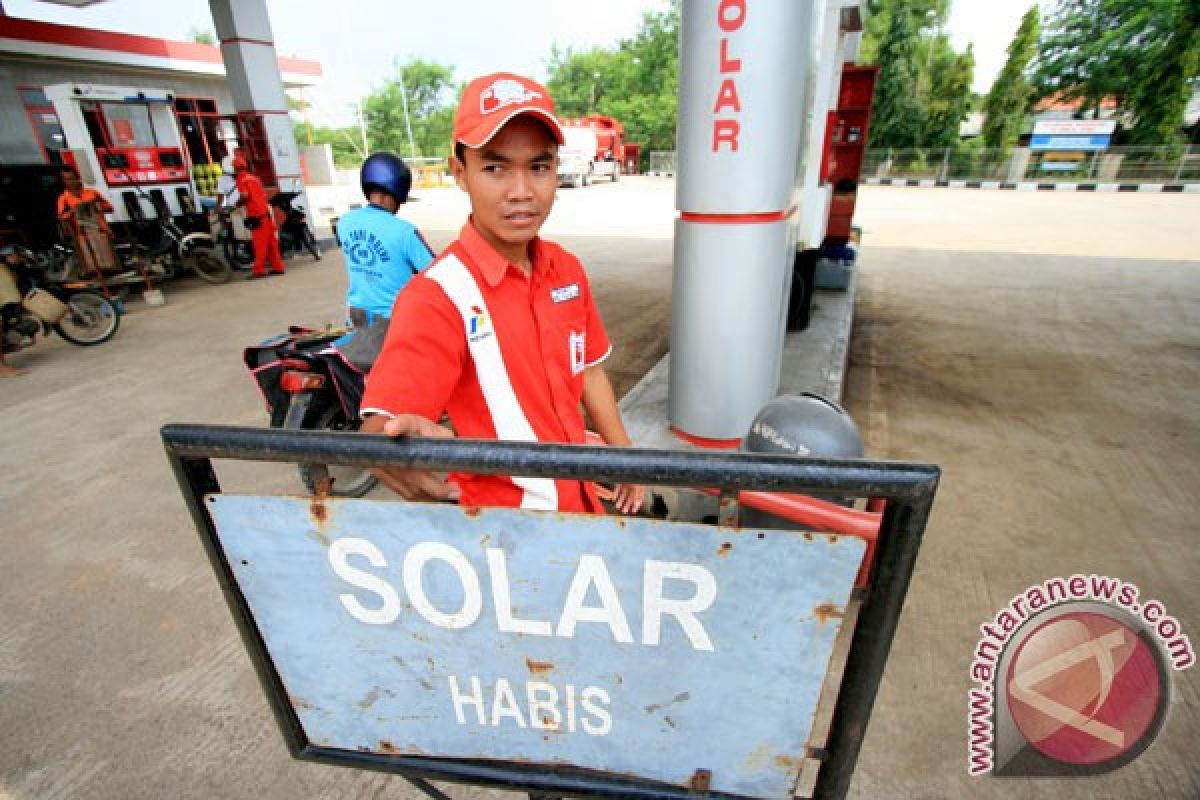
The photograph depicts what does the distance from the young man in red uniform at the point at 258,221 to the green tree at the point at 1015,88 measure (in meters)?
33.0

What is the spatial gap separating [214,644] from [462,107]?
7.97ft

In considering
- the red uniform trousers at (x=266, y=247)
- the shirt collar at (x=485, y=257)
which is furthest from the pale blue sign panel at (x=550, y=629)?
the red uniform trousers at (x=266, y=247)

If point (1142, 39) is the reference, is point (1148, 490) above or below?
below

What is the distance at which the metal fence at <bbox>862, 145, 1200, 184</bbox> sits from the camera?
72.2ft

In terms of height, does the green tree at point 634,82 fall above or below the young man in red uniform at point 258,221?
above

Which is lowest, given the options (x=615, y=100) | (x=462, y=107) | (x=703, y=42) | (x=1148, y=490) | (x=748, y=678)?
(x=1148, y=490)

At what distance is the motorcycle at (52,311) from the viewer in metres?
5.57

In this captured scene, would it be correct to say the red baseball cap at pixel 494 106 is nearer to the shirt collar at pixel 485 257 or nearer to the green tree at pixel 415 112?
the shirt collar at pixel 485 257

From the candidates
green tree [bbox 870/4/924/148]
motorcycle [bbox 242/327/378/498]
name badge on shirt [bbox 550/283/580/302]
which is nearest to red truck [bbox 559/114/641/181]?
green tree [bbox 870/4/924/148]

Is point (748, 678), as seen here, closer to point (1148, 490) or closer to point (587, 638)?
point (587, 638)

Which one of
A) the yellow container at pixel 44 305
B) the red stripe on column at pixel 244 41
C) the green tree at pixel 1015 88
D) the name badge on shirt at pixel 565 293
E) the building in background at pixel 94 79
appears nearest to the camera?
the name badge on shirt at pixel 565 293

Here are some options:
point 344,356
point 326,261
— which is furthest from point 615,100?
point 344,356

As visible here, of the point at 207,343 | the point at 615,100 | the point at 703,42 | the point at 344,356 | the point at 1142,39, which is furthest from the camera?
the point at 615,100

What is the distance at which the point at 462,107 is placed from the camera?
120 cm
